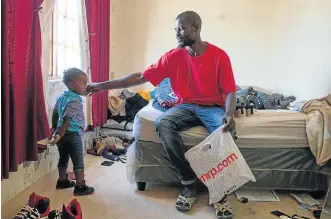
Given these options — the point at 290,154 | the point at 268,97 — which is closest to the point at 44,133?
the point at 290,154

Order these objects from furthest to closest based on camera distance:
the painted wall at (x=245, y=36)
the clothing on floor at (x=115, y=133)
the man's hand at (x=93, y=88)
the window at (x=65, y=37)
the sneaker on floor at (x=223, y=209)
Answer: the clothing on floor at (x=115, y=133) < the painted wall at (x=245, y=36) < the window at (x=65, y=37) < the man's hand at (x=93, y=88) < the sneaker on floor at (x=223, y=209)

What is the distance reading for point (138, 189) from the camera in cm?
217

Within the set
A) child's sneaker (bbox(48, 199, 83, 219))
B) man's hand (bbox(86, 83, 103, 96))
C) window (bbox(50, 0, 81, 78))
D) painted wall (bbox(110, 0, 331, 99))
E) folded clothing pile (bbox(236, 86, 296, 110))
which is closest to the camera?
child's sneaker (bbox(48, 199, 83, 219))

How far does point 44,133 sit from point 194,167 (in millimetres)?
952

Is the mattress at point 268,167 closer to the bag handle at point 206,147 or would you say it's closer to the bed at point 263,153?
the bed at point 263,153

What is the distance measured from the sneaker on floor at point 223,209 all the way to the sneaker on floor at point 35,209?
900 millimetres

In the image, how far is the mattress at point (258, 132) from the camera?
2.07 meters

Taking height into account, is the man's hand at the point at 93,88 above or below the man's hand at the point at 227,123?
above

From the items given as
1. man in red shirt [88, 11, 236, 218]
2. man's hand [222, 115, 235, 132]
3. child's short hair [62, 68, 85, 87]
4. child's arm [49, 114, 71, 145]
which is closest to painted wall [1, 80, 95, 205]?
child's arm [49, 114, 71, 145]

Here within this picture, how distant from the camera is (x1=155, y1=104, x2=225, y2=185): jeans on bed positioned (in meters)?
1.96

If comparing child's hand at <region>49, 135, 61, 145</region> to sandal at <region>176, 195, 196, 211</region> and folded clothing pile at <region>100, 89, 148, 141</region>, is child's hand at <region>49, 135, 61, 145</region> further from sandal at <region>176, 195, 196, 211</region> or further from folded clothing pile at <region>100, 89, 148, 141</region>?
folded clothing pile at <region>100, 89, 148, 141</region>

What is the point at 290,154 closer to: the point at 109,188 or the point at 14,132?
the point at 109,188

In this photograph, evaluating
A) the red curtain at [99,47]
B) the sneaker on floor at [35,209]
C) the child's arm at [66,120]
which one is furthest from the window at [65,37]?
the sneaker on floor at [35,209]

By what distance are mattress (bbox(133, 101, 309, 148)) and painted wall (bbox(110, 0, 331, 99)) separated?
998 mm
